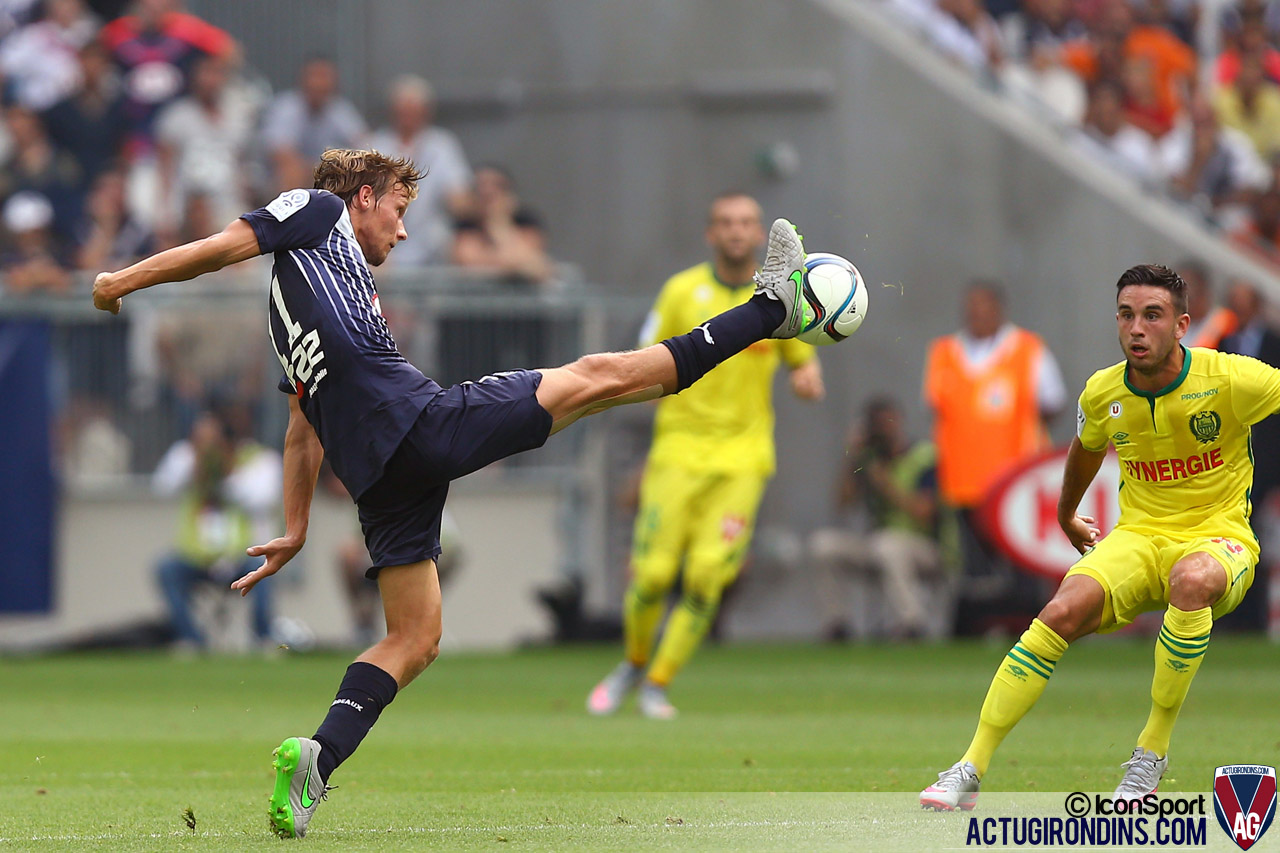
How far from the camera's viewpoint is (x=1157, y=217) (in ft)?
58.4

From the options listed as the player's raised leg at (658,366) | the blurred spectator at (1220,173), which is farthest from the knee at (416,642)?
the blurred spectator at (1220,173)

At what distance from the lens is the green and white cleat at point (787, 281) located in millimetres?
6812

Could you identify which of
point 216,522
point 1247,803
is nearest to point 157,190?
point 216,522

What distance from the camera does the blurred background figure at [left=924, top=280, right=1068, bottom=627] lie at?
54.3ft

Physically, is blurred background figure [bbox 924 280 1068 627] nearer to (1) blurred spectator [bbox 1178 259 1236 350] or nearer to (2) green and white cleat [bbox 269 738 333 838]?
(1) blurred spectator [bbox 1178 259 1236 350]

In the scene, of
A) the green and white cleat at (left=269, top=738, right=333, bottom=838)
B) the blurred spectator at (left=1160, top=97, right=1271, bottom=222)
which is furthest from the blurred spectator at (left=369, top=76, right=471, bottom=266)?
the green and white cleat at (left=269, top=738, right=333, bottom=838)

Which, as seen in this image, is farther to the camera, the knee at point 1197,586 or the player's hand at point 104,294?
the knee at point 1197,586

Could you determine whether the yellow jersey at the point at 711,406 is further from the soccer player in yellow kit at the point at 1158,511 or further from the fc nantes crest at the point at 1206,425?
the fc nantes crest at the point at 1206,425

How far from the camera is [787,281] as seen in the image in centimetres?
682

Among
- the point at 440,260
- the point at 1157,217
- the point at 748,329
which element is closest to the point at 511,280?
the point at 440,260

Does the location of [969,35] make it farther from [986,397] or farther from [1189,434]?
[1189,434]

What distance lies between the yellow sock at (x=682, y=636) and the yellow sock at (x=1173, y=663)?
4239mm

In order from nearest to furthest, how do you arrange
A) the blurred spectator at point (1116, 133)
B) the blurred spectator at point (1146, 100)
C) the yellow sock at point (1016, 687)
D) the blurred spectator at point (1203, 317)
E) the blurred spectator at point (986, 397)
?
1. the yellow sock at point (1016, 687)
2. the blurred spectator at point (1203, 317)
3. the blurred spectator at point (986, 397)
4. the blurred spectator at point (1116, 133)
5. the blurred spectator at point (1146, 100)

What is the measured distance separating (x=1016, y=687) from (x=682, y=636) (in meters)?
4.44
